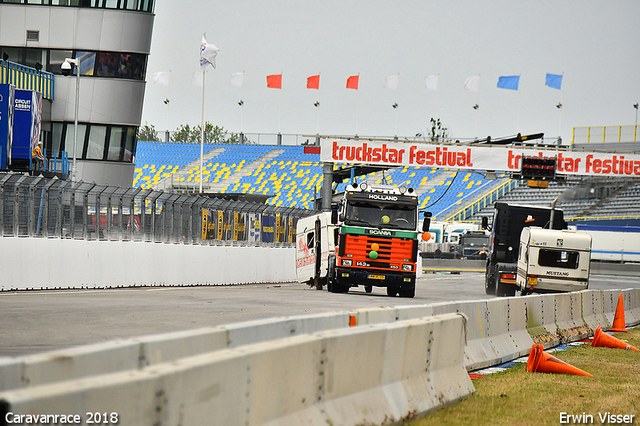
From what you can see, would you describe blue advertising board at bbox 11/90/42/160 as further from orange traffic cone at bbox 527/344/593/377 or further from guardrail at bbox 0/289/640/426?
orange traffic cone at bbox 527/344/593/377

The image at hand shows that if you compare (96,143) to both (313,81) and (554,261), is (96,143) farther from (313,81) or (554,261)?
(313,81)

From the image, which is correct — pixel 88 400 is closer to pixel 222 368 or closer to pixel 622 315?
pixel 222 368

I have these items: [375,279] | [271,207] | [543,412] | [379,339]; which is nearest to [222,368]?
[379,339]

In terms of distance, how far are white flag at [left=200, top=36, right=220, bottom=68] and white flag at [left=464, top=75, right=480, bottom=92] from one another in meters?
19.6

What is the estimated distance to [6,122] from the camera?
37156 mm

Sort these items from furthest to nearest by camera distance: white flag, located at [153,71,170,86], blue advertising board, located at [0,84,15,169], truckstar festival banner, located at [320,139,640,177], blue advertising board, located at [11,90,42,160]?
white flag, located at [153,71,170,86]
truckstar festival banner, located at [320,139,640,177]
blue advertising board, located at [11,90,42,160]
blue advertising board, located at [0,84,15,169]

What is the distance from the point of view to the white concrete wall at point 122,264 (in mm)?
20375

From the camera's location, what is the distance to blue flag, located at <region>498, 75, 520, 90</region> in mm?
61500

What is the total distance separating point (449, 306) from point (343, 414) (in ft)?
14.0

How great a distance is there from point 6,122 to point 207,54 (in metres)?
21.7

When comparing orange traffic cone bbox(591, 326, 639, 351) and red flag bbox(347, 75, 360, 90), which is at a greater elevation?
red flag bbox(347, 75, 360, 90)

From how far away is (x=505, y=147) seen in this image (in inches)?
1884

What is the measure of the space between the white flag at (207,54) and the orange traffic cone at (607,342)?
4482cm

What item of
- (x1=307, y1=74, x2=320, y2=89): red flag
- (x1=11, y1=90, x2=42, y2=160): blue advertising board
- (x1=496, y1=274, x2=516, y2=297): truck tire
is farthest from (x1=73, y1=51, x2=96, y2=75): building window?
(x1=307, y1=74, x2=320, y2=89): red flag
